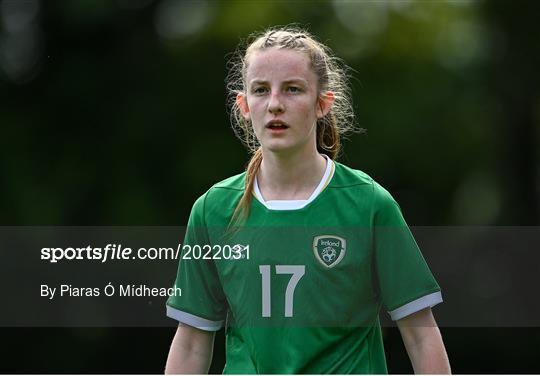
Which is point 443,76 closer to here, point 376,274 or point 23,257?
point 23,257

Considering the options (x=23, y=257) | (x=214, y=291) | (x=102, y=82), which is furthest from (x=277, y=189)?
(x=102, y=82)

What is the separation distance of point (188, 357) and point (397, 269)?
0.88 meters

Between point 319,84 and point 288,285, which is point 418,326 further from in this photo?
point 319,84

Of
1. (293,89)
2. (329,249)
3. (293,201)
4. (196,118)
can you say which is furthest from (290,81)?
(196,118)

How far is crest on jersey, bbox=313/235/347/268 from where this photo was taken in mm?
4773

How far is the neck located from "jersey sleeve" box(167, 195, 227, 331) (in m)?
0.30

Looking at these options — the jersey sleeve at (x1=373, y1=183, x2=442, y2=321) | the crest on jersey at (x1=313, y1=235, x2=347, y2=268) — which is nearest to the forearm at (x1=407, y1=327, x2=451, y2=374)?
the jersey sleeve at (x1=373, y1=183, x2=442, y2=321)

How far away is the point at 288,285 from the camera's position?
4.74 m

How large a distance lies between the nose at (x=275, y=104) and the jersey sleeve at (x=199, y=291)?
516mm

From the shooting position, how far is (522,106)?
40.5 ft

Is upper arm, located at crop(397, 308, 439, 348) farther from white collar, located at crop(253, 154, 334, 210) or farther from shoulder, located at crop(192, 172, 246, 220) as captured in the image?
shoulder, located at crop(192, 172, 246, 220)

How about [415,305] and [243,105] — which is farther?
[243,105]

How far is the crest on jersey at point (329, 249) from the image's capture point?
188 inches

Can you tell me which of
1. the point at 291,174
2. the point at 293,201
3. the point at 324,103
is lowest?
the point at 293,201
